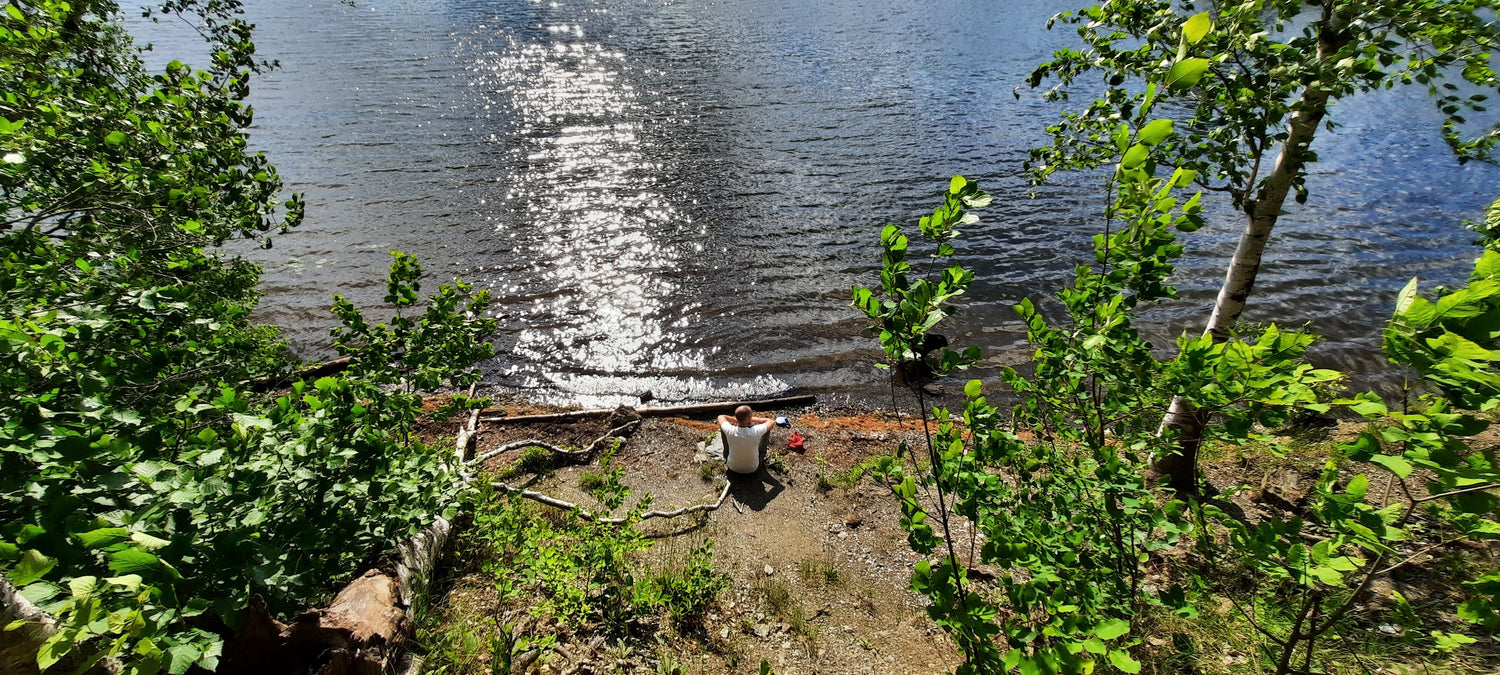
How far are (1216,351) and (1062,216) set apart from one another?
15135 millimetres

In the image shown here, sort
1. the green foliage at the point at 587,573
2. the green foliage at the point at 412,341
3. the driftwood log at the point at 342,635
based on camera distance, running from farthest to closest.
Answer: the green foliage at the point at 587,573 < the green foliage at the point at 412,341 < the driftwood log at the point at 342,635

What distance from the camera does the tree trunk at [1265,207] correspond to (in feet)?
14.2

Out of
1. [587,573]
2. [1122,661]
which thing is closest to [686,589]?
[587,573]

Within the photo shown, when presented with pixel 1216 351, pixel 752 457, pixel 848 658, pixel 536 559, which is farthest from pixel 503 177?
pixel 1216 351

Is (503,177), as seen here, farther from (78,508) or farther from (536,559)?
(78,508)

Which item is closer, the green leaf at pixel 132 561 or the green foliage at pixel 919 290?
the green leaf at pixel 132 561

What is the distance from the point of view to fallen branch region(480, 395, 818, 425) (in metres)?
9.92

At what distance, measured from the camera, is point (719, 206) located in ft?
55.0

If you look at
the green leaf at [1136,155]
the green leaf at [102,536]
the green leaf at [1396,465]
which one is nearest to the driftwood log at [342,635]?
the green leaf at [102,536]

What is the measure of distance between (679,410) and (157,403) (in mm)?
7339

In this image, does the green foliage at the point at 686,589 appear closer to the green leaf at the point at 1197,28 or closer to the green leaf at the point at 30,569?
the green leaf at the point at 30,569

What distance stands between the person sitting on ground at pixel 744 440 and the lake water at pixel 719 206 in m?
2.81

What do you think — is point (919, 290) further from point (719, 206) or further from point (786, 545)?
point (719, 206)

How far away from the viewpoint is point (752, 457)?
836cm
